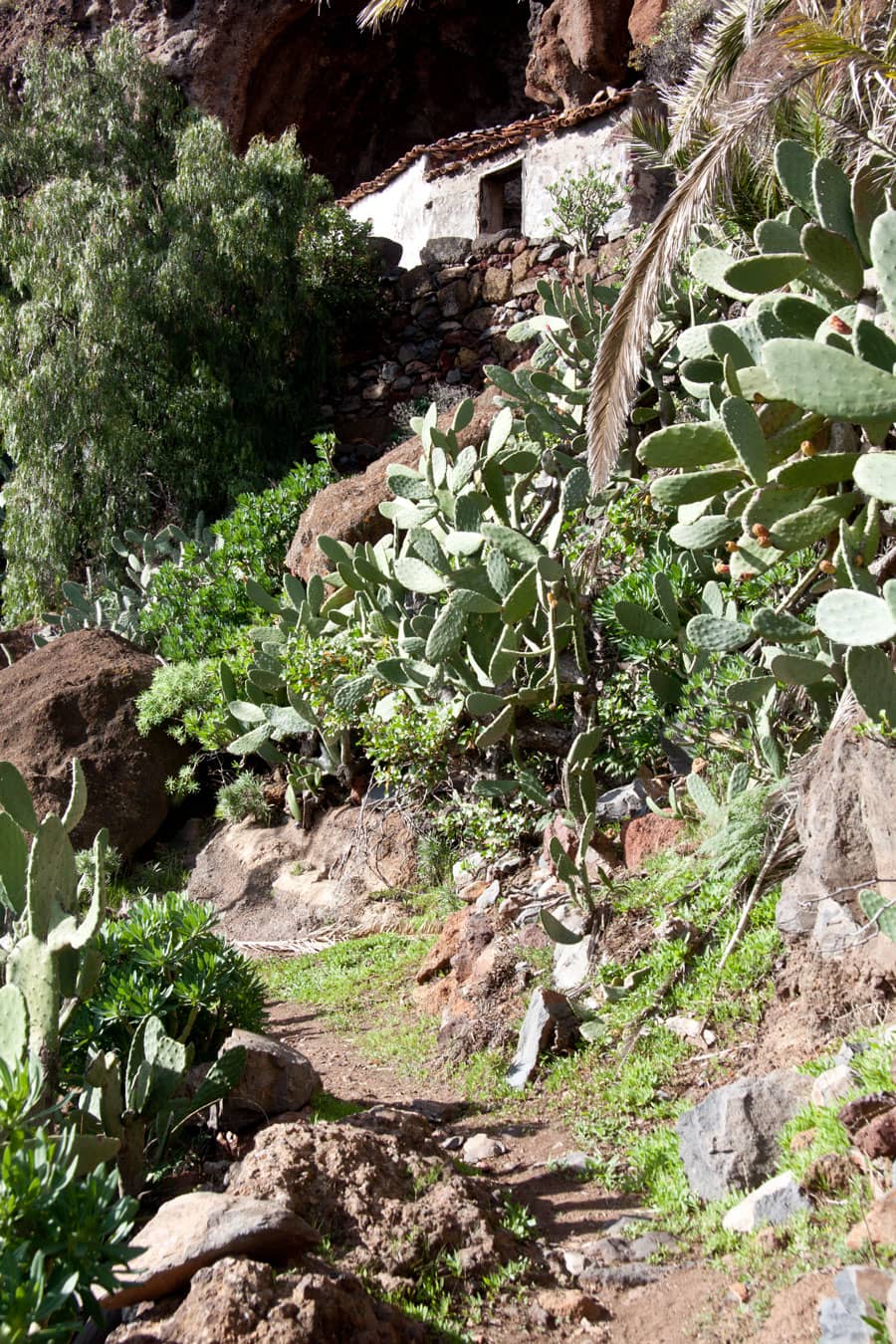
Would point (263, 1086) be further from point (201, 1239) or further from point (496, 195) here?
point (496, 195)

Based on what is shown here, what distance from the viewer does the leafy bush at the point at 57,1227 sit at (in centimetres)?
221

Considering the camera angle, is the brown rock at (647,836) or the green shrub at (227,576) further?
the green shrub at (227,576)

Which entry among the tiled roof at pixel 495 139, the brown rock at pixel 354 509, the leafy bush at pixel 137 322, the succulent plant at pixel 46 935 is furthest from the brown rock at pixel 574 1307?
the tiled roof at pixel 495 139

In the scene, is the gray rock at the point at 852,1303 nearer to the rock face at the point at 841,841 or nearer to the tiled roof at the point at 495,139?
the rock face at the point at 841,841

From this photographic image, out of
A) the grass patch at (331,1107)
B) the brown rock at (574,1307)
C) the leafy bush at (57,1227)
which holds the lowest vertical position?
the grass patch at (331,1107)

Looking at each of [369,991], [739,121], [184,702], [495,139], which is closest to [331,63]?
[495,139]

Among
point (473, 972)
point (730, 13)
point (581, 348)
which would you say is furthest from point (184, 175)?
point (473, 972)

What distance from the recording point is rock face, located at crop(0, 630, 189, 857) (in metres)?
8.39

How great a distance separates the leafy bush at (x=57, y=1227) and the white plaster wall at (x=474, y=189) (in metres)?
13.0

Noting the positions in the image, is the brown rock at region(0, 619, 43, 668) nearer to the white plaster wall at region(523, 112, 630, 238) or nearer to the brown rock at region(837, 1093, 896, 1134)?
the white plaster wall at region(523, 112, 630, 238)

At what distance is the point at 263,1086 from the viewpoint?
375 centimetres

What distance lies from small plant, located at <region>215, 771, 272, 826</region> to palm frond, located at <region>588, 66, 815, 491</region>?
3.77 meters

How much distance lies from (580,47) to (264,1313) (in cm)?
1676

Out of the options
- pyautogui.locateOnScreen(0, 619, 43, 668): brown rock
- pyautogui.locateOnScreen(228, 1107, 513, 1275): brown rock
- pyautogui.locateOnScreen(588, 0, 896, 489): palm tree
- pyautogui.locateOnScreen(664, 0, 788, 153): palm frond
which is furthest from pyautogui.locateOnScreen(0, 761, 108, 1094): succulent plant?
pyautogui.locateOnScreen(0, 619, 43, 668): brown rock
